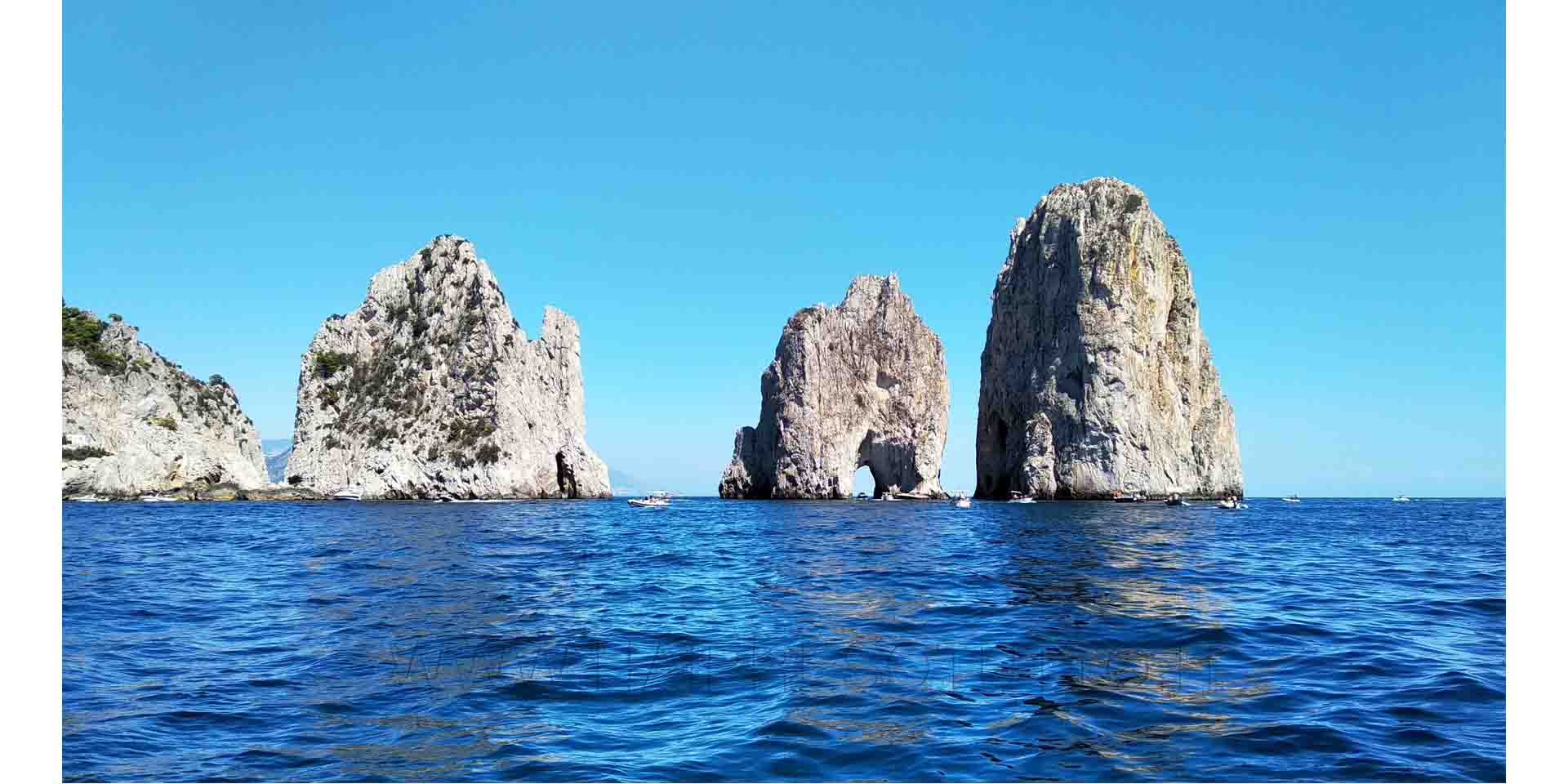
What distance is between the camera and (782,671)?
11805mm

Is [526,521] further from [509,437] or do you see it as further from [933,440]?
[933,440]

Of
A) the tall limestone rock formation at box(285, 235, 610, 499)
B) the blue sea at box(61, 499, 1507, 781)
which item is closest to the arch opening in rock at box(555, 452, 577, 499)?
the tall limestone rock formation at box(285, 235, 610, 499)

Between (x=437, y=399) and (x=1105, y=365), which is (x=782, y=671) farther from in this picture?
(x=437, y=399)

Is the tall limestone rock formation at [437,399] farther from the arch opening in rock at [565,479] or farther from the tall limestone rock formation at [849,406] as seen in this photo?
the tall limestone rock formation at [849,406]

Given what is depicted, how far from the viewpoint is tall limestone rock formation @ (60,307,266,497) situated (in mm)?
90125

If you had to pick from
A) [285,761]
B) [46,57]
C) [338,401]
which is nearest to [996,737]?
[285,761]

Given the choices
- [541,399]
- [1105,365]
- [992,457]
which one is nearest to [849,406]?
[992,457]

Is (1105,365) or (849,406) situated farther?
(849,406)

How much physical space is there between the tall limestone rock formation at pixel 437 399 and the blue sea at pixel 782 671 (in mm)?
79717

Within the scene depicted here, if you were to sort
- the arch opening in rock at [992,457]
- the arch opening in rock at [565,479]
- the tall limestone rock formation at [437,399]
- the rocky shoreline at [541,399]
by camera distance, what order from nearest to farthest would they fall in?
the rocky shoreline at [541,399] → the tall limestone rock formation at [437,399] → the arch opening in rock at [565,479] → the arch opening in rock at [992,457]

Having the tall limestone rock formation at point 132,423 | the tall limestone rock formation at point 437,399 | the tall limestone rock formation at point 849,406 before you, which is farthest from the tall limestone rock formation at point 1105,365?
the tall limestone rock formation at point 132,423

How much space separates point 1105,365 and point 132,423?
380ft

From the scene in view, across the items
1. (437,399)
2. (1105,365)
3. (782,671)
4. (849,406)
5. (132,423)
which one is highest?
(1105,365)

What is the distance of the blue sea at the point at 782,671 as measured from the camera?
8.07m
